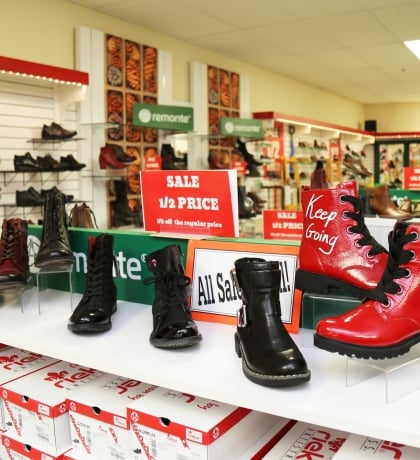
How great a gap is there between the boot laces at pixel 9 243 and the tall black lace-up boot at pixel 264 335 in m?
0.97

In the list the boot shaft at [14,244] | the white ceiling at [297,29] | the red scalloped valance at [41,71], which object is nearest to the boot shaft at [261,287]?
the boot shaft at [14,244]

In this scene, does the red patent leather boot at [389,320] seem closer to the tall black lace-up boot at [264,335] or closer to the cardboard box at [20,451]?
the tall black lace-up boot at [264,335]

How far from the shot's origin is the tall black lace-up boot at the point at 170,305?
1385 mm

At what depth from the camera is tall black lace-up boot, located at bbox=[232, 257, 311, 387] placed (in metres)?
1.13

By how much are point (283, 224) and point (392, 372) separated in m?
2.55

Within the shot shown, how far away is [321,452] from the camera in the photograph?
1.30m

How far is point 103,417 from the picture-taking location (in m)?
1.46

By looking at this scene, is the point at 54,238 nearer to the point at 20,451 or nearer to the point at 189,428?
the point at 20,451

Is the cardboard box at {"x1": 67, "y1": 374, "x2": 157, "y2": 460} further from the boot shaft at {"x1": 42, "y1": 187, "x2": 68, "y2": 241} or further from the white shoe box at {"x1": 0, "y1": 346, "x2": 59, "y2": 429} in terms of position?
the boot shaft at {"x1": 42, "y1": 187, "x2": 68, "y2": 241}

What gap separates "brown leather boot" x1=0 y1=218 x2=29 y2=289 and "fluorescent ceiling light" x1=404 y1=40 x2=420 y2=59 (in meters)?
5.95

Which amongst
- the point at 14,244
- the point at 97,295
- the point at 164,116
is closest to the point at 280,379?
the point at 97,295

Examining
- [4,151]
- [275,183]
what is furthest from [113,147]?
[275,183]

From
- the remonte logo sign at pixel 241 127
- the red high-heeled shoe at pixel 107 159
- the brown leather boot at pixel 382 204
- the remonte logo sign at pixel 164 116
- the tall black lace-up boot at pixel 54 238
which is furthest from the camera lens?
the remonte logo sign at pixel 241 127

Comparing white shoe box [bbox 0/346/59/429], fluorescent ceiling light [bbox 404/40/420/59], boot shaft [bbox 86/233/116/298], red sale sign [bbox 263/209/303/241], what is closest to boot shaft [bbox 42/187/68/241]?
boot shaft [bbox 86/233/116/298]
